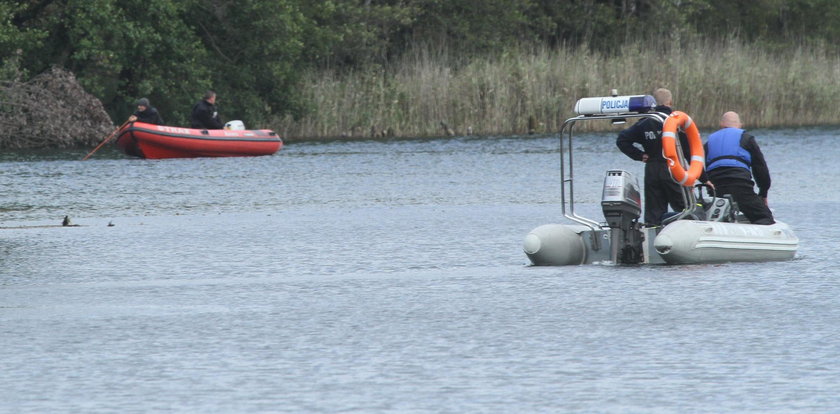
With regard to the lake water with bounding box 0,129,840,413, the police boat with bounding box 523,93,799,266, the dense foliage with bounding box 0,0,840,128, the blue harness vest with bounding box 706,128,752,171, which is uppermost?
the dense foliage with bounding box 0,0,840,128

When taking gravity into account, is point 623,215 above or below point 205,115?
below

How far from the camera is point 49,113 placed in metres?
46.4

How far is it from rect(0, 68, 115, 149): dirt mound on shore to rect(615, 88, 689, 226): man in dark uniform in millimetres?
33723

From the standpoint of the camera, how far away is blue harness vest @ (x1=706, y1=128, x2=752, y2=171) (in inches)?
593

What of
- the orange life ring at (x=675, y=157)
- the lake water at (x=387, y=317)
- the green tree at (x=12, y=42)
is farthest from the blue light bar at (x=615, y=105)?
the green tree at (x=12, y=42)

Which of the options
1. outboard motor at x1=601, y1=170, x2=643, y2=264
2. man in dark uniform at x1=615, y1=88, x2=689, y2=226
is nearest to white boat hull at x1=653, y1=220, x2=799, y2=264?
outboard motor at x1=601, y1=170, x2=643, y2=264

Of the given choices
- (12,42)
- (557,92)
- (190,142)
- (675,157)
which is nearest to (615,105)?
(675,157)

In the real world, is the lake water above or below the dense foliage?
below

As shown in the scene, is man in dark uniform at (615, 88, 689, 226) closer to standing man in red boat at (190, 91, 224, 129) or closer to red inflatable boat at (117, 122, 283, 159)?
red inflatable boat at (117, 122, 283, 159)

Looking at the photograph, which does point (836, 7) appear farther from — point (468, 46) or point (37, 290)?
point (37, 290)

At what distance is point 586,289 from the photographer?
507 inches

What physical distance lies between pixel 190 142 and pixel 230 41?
14381mm

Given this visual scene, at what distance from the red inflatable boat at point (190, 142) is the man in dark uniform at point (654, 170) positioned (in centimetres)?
2520

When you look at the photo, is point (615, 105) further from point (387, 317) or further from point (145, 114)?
point (145, 114)
